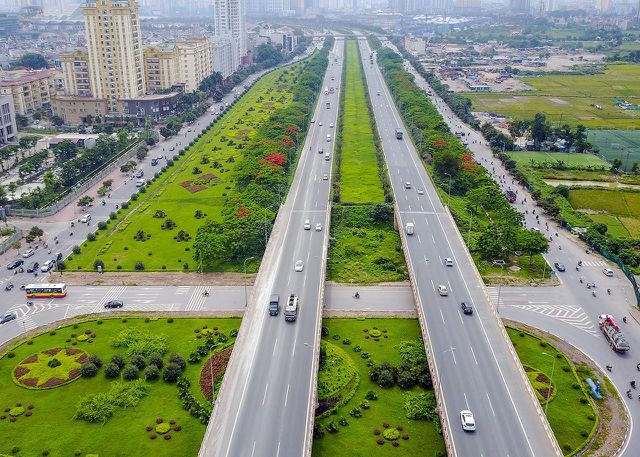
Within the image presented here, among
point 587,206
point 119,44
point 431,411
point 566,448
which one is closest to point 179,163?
point 119,44

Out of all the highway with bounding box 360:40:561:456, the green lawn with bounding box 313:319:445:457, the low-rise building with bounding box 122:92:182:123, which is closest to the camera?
the highway with bounding box 360:40:561:456

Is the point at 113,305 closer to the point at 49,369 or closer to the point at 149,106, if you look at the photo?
the point at 49,369

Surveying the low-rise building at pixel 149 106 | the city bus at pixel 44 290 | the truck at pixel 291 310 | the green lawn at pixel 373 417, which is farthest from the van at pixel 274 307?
the low-rise building at pixel 149 106

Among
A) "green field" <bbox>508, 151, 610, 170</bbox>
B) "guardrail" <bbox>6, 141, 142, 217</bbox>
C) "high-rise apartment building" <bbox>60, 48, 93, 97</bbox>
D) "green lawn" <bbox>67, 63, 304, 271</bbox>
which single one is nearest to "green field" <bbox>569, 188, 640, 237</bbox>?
"green field" <bbox>508, 151, 610, 170</bbox>

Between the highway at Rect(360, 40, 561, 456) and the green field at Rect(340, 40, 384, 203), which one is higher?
the highway at Rect(360, 40, 561, 456)

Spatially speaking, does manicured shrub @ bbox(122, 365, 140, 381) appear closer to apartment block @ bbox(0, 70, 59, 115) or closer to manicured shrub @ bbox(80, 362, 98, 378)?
manicured shrub @ bbox(80, 362, 98, 378)

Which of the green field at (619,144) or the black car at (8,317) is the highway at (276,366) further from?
the green field at (619,144)
